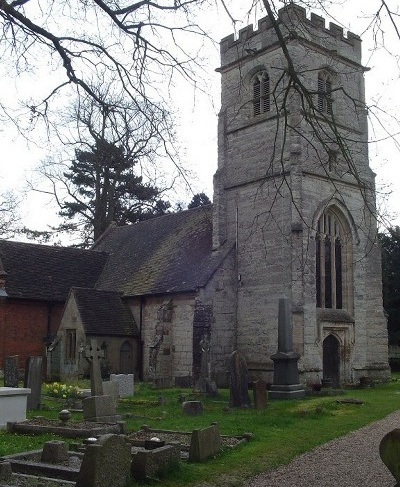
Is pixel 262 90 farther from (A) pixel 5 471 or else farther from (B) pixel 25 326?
(A) pixel 5 471

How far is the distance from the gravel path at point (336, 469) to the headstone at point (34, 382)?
8.04 m

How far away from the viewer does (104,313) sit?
28.2 metres

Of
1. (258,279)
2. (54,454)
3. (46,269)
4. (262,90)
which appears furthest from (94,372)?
(46,269)

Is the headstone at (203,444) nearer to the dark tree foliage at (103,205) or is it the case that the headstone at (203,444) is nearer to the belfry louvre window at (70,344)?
the belfry louvre window at (70,344)

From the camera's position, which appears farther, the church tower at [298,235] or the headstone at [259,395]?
the church tower at [298,235]

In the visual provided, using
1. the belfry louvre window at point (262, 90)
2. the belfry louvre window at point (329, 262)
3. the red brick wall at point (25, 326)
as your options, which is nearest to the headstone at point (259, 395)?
the belfry louvre window at point (329, 262)

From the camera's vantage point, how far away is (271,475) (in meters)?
9.48

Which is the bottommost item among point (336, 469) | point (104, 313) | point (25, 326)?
point (336, 469)

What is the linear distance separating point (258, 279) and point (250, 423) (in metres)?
12.2

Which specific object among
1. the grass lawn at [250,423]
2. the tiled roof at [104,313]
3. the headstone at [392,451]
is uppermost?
the tiled roof at [104,313]

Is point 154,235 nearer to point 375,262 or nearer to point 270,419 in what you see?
point 375,262

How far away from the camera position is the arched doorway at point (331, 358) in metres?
25.8

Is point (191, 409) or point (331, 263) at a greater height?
point (331, 263)

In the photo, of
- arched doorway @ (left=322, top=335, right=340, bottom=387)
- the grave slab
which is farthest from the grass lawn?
arched doorway @ (left=322, top=335, right=340, bottom=387)
